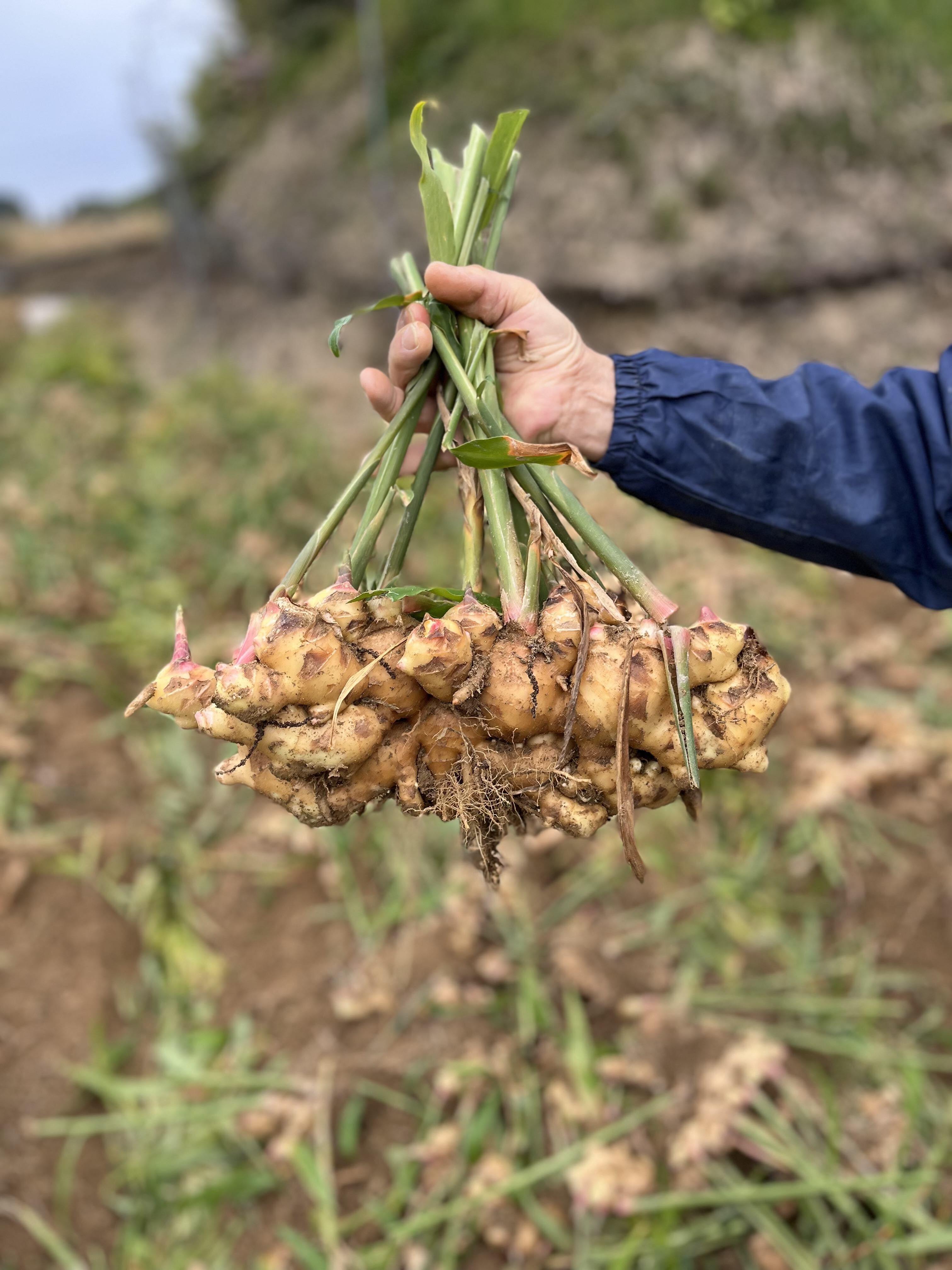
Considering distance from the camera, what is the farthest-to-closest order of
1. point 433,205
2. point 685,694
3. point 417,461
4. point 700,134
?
1. point 700,134
2. point 417,461
3. point 433,205
4. point 685,694

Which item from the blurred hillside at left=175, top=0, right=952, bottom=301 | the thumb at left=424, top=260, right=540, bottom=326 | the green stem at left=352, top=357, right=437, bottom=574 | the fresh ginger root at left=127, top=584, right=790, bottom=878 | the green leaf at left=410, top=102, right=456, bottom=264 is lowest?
the fresh ginger root at left=127, top=584, right=790, bottom=878

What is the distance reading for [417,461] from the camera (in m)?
1.51

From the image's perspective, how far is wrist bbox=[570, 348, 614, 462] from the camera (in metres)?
1.45

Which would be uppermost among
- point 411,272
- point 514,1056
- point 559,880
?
point 411,272

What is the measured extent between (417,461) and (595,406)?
0.99ft

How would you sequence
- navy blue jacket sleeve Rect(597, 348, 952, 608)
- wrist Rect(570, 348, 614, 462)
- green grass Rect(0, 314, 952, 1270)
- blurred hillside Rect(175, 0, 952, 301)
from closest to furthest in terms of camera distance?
navy blue jacket sleeve Rect(597, 348, 952, 608) < wrist Rect(570, 348, 614, 462) < green grass Rect(0, 314, 952, 1270) < blurred hillside Rect(175, 0, 952, 301)

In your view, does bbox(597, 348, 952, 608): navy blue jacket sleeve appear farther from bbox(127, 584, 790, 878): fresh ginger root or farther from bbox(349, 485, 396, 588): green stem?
bbox(349, 485, 396, 588): green stem

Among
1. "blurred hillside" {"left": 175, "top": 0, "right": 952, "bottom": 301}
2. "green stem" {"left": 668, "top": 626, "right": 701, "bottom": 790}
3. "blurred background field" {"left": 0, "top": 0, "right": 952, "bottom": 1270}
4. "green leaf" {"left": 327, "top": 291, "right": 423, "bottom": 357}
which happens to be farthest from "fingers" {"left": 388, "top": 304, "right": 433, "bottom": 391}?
"blurred hillside" {"left": 175, "top": 0, "right": 952, "bottom": 301}

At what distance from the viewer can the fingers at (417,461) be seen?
148cm

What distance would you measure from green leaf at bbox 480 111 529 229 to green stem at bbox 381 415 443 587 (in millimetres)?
389

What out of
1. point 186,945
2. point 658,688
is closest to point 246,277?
point 186,945

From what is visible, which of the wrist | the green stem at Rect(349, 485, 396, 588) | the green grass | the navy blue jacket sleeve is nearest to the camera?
the green stem at Rect(349, 485, 396, 588)

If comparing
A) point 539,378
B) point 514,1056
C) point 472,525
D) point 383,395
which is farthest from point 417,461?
point 514,1056

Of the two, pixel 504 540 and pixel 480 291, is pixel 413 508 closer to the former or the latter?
pixel 504 540
